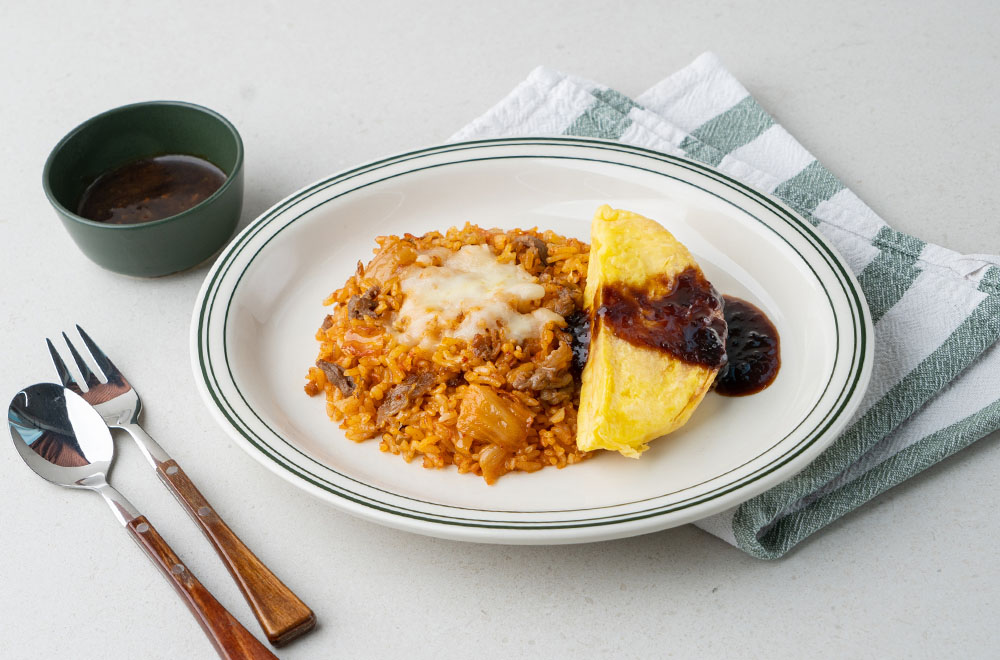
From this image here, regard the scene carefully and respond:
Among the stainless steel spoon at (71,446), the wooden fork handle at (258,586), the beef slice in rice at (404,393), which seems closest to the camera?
the wooden fork handle at (258,586)

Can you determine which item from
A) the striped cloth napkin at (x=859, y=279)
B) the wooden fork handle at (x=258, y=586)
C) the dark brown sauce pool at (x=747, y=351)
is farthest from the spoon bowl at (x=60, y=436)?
the dark brown sauce pool at (x=747, y=351)

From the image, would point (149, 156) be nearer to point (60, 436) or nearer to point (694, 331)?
point (60, 436)

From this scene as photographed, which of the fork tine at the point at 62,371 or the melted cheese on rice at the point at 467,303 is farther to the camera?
the fork tine at the point at 62,371

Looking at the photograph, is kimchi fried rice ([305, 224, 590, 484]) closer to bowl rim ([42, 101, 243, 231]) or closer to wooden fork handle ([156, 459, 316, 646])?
wooden fork handle ([156, 459, 316, 646])

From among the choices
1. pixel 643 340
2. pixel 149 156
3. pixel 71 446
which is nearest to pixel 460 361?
pixel 643 340

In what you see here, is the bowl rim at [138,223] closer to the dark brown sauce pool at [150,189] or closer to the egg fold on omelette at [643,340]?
the dark brown sauce pool at [150,189]

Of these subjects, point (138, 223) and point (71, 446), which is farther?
point (138, 223)

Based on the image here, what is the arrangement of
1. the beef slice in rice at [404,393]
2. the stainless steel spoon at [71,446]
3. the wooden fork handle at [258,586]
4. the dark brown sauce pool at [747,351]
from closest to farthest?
the wooden fork handle at [258,586], the stainless steel spoon at [71,446], the beef slice in rice at [404,393], the dark brown sauce pool at [747,351]
